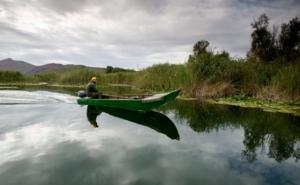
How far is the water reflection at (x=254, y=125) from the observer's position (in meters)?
7.47

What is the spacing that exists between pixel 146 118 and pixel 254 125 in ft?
14.9

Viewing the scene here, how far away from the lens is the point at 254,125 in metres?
10.7

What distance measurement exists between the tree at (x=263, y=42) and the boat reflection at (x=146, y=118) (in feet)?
45.6

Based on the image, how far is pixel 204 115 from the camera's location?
1295cm

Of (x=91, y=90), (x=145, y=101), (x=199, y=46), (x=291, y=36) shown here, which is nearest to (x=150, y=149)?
(x=145, y=101)

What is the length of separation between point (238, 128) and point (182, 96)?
10.0 metres

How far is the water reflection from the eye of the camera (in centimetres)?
747

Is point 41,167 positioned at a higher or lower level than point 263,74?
lower

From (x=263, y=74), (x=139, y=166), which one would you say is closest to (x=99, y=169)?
(x=139, y=166)

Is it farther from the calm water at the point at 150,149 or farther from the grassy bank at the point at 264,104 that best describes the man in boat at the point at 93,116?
the grassy bank at the point at 264,104

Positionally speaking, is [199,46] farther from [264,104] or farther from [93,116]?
[93,116]

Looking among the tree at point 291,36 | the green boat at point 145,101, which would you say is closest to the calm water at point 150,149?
the green boat at point 145,101

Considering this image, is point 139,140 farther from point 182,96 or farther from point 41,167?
point 182,96

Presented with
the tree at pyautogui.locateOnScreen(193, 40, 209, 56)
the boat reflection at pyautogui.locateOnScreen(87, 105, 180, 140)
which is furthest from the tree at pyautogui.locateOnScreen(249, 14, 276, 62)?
the boat reflection at pyautogui.locateOnScreen(87, 105, 180, 140)
